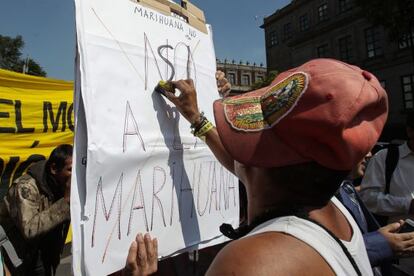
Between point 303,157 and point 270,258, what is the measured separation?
0.25 metres

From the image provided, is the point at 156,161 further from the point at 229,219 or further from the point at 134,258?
the point at 229,219

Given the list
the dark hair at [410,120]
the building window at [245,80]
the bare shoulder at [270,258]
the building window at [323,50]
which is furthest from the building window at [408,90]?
the building window at [245,80]

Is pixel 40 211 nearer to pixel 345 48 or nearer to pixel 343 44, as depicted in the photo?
pixel 345 48

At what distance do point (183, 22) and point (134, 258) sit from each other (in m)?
1.17

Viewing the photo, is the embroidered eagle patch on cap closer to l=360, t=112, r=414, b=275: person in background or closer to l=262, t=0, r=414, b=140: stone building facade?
l=360, t=112, r=414, b=275: person in background

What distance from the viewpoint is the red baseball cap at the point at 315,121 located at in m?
0.81

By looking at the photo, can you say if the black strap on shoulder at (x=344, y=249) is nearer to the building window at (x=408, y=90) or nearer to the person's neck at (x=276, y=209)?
→ the person's neck at (x=276, y=209)

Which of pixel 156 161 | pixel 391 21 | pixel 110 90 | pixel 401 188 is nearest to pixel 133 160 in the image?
pixel 156 161

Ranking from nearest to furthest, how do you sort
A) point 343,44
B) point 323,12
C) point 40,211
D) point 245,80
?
point 40,211 → point 343,44 → point 323,12 → point 245,80

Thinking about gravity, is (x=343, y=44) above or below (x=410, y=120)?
above

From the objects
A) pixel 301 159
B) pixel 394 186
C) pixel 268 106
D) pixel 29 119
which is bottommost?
pixel 394 186

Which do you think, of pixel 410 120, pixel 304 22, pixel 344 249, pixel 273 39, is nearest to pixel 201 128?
pixel 344 249

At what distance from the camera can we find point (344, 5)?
30.2m

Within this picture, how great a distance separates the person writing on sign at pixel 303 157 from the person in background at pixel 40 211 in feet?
4.65
